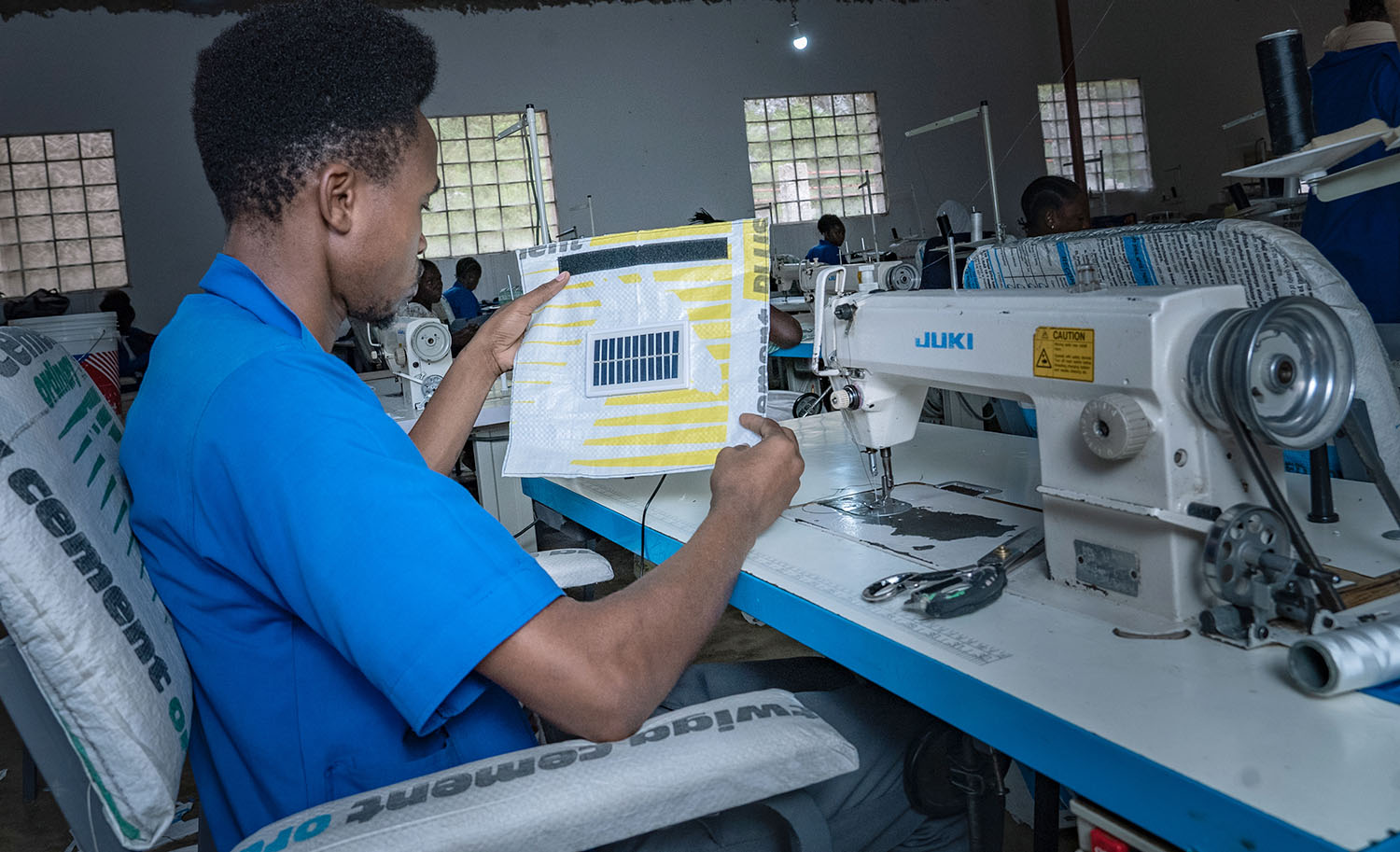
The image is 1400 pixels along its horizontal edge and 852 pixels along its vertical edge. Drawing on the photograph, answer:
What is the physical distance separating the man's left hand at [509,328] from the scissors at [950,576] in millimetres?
→ 701

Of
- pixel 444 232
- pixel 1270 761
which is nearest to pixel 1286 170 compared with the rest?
pixel 1270 761

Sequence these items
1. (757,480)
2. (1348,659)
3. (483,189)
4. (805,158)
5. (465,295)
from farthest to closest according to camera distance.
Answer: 1. (805,158)
2. (483,189)
3. (465,295)
4. (757,480)
5. (1348,659)

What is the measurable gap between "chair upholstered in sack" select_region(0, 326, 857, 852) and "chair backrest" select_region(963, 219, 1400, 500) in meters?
0.61

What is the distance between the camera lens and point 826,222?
28.9 ft

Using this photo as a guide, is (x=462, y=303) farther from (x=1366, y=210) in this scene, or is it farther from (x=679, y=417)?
(x=679, y=417)

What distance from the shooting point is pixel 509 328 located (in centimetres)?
152

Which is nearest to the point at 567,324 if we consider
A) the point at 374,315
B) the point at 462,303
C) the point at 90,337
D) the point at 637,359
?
the point at 637,359

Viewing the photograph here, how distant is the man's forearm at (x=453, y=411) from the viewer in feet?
4.78

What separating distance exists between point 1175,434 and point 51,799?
2809mm

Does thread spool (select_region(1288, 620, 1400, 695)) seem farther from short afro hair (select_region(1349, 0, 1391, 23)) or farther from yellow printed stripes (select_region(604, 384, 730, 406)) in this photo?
short afro hair (select_region(1349, 0, 1391, 23))

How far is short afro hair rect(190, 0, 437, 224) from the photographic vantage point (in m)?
0.90

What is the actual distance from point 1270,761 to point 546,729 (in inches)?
32.7

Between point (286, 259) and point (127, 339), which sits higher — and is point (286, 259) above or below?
below

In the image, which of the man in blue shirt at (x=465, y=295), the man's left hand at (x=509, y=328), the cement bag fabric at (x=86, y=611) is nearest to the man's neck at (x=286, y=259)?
the cement bag fabric at (x=86, y=611)
